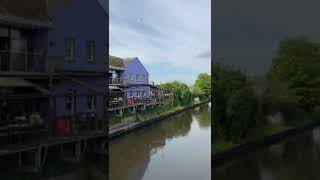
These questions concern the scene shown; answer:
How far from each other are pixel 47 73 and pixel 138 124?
6.09 m

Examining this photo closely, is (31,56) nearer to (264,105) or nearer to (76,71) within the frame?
(76,71)

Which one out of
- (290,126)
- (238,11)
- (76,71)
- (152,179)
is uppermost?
(238,11)

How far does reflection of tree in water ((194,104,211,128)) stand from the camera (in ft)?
35.1

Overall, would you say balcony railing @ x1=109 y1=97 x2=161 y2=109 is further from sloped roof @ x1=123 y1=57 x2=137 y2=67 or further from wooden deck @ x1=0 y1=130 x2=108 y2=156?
wooden deck @ x1=0 y1=130 x2=108 y2=156

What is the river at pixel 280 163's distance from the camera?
17.0 feet

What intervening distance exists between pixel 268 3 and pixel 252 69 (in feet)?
2.77

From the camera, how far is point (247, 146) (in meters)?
5.77

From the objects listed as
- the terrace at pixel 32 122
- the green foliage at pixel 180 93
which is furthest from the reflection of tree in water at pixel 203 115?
the terrace at pixel 32 122

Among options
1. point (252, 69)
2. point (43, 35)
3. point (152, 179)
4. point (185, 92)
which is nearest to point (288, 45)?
point (252, 69)

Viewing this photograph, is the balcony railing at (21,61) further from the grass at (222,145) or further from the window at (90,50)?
the grass at (222,145)

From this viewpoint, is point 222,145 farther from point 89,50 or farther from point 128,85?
point 89,50

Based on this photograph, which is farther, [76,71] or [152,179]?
[152,179]

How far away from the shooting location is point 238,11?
5.15 meters

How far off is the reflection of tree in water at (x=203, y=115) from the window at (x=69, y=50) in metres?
7.54
